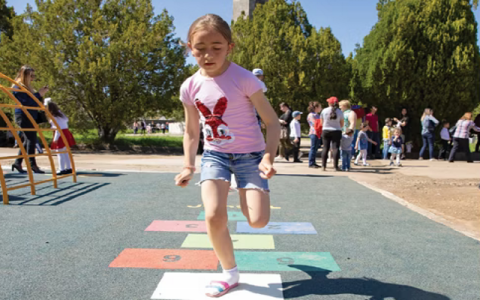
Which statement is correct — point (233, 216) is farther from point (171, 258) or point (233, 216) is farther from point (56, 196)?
point (56, 196)

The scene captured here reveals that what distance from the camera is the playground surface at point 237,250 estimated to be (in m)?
3.01

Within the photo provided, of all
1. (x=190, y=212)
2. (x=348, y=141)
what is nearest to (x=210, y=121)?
(x=190, y=212)

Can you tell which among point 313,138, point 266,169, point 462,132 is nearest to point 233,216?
point 266,169

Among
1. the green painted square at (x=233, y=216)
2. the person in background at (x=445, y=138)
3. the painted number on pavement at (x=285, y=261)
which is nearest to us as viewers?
the painted number on pavement at (x=285, y=261)

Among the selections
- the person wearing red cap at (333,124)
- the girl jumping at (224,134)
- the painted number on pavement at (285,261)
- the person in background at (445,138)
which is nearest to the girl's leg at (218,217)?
the girl jumping at (224,134)

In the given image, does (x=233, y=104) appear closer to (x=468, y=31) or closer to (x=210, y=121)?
(x=210, y=121)

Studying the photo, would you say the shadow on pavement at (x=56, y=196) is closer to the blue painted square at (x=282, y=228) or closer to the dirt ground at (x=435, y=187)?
the blue painted square at (x=282, y=228)

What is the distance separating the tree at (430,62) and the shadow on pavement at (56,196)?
1456 centimetres

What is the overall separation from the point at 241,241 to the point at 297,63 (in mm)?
16440

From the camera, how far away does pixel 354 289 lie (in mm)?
3023

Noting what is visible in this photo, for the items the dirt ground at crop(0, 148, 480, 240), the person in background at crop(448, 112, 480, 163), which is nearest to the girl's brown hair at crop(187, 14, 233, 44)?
the dirt ground at crop(0, 148, 480, 240)

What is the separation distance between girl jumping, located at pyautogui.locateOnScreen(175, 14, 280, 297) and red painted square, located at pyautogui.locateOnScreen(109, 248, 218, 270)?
1.88 feet

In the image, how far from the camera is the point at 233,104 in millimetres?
2949

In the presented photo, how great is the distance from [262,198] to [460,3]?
65.1ft
